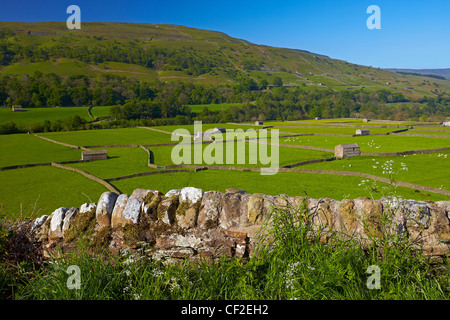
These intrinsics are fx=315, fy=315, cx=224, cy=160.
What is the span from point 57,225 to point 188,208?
221 centimetres

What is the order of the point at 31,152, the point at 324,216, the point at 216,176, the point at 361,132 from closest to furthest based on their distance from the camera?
the point at 324,216 → the point at 216,176 → the point at 31,152 → the point at 361,132

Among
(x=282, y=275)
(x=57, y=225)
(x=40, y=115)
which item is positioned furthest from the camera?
(x=40, y=115)

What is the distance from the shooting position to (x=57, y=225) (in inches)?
205

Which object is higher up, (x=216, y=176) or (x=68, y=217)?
(x=68, y=217)

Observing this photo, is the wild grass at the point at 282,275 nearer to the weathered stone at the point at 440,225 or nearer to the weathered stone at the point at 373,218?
the weathered stone at the point at 373,218

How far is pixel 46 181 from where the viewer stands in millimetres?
24656

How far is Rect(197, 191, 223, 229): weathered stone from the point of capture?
4.92 meters

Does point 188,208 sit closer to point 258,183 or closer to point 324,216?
point 324,216

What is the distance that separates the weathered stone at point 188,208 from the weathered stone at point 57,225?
6.47ft

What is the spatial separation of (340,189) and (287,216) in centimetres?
1734

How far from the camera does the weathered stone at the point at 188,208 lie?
4.96 meters

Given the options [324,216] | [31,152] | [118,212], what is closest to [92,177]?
[31,152]

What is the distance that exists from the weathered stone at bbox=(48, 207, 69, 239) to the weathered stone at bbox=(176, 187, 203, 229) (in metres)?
1.97

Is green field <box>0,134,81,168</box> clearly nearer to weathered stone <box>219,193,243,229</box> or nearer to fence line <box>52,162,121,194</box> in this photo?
fence line <box>52,162,121,194</box>
